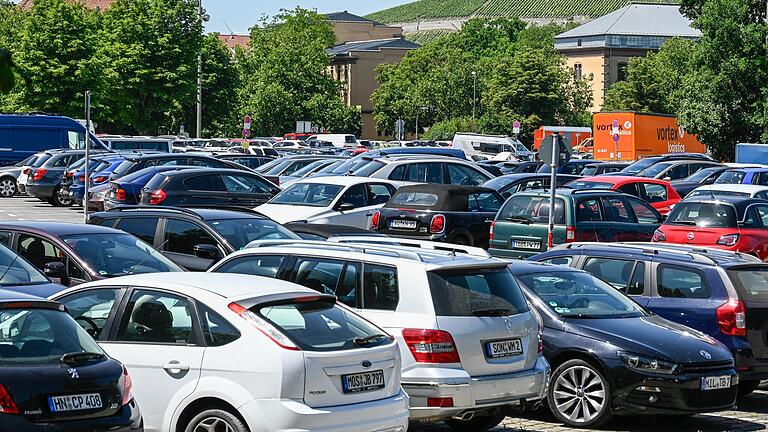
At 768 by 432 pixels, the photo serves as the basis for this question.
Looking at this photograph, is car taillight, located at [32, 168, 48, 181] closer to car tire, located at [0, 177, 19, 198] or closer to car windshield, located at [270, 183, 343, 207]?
car tire, located at [0, 177, 19, 198]

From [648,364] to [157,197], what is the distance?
15782mm

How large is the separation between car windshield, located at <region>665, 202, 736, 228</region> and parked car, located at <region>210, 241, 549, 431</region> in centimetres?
1187

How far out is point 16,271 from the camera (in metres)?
12.6

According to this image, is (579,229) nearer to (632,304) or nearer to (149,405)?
(632,304)

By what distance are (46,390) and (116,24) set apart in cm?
6133

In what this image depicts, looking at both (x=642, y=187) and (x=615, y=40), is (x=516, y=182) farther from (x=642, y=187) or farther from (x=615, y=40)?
(x=615, y=40)

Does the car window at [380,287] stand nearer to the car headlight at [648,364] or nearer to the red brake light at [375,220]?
the car headlight at [648,364]

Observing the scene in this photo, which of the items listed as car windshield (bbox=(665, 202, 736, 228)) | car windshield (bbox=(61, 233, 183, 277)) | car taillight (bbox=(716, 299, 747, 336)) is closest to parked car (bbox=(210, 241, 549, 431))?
car taillight (bbox=(716, 299, 747, 336))

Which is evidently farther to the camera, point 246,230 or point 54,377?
point 246,230

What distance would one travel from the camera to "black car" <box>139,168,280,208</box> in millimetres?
25641

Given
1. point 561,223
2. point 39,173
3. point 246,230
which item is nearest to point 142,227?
point 246,230

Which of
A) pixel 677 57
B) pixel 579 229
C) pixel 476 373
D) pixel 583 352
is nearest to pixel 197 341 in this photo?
pixel 476 373

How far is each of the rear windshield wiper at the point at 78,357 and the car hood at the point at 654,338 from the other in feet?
16.7

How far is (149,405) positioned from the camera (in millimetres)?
8719
